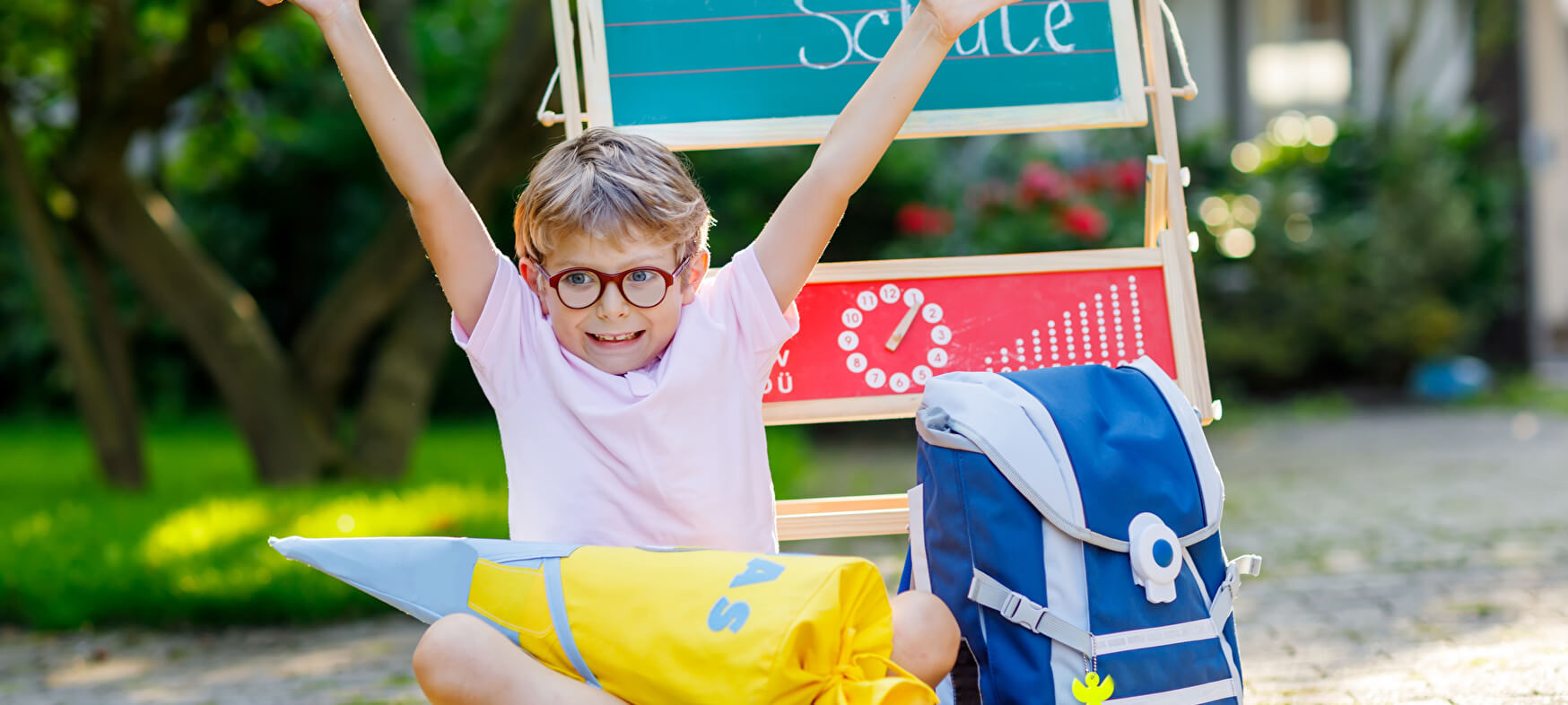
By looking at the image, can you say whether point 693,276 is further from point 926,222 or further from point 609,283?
point 926,222

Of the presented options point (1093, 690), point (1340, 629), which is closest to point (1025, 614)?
point (1093, 690)

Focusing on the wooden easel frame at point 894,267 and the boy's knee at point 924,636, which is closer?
the boy's knee at point 924,636

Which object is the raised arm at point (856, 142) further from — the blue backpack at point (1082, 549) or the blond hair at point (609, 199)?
the blue backpack at point (1082, 549)

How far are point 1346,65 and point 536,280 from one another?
864cm

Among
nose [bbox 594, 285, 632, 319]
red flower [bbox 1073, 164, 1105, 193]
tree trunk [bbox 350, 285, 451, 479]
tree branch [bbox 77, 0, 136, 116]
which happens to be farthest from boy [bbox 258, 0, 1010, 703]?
red flower [bbox 1073, 164, 1105, 193]

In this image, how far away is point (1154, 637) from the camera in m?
1.83

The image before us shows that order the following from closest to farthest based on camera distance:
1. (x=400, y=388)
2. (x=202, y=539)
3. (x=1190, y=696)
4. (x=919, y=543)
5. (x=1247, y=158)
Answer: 1. (x=1190, y=696)
2. (x=919, y=543)
3. (x=202, y=539)
4. (x=400, y=388)
5. (x=1247, y=158)

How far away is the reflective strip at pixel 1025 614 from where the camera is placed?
182 cm

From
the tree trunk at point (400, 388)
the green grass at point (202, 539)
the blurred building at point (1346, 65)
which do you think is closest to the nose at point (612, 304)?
the green grass at point (202, 539)

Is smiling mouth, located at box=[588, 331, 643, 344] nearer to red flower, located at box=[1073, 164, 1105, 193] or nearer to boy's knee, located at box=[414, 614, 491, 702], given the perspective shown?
boy's knee, located at box=[414, 614, 491, 702]

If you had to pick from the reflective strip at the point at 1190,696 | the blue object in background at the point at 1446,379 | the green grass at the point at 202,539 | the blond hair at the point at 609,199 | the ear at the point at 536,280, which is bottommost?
the blue object in background at the point at 1446,379

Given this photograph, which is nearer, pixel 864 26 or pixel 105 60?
pixel 864 26

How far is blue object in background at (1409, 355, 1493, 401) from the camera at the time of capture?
780 centimetres

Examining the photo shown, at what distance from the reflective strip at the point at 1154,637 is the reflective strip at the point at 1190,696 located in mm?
62
